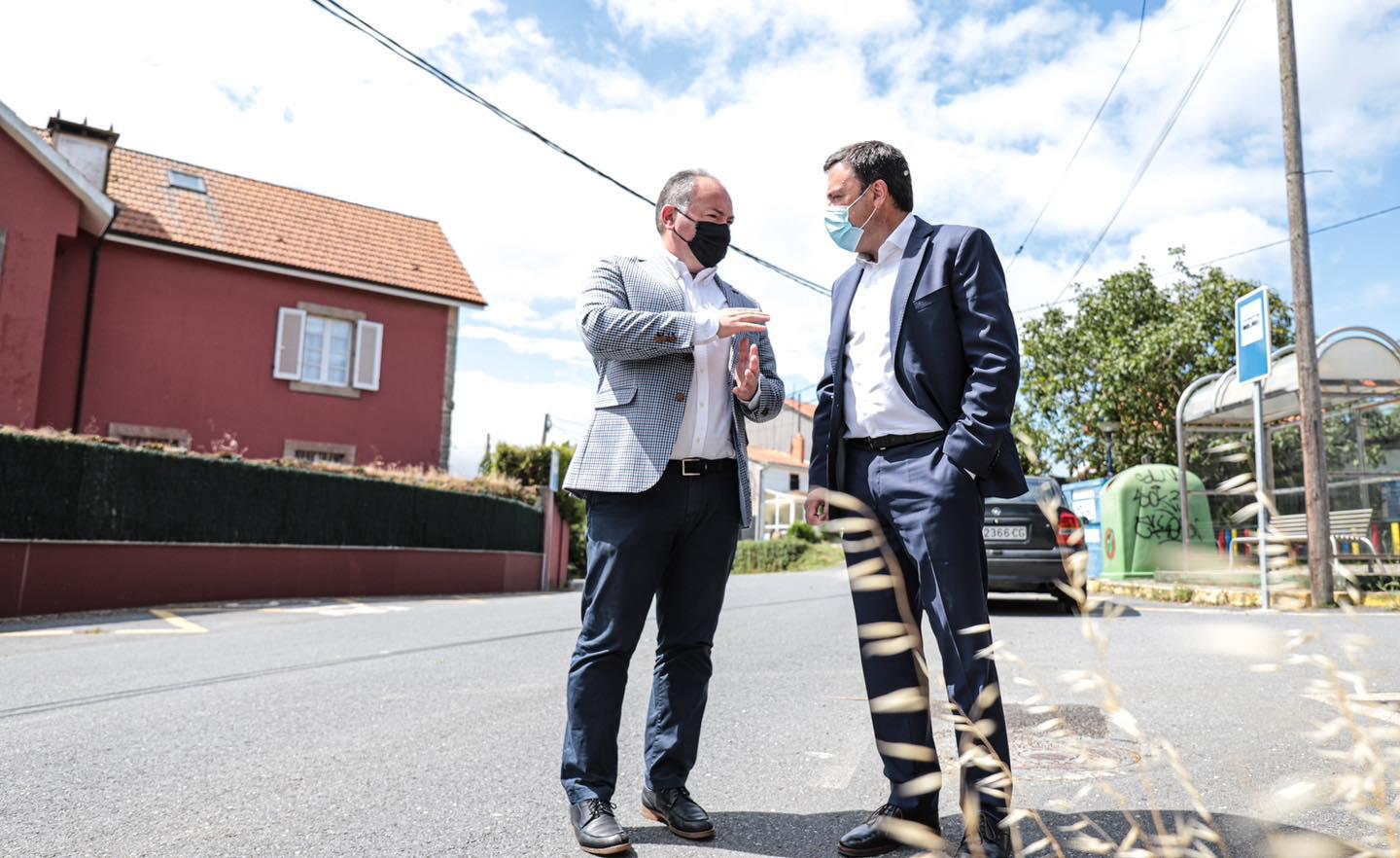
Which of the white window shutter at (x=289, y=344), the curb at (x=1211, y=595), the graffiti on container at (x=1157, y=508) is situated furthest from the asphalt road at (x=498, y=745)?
the white window shutter at (x=289, y=344)

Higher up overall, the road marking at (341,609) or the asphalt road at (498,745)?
the asphalt road at (498,745)

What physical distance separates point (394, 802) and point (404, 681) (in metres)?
2.62

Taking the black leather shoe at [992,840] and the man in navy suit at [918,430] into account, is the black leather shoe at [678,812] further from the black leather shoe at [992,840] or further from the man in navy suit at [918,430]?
the black leather shoe at [992,840]

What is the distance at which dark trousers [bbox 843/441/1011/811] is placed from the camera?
253 cm

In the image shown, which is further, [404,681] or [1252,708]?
[404,681]

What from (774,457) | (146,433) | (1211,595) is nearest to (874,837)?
(1211,595)

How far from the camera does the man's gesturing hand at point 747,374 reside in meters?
2.88

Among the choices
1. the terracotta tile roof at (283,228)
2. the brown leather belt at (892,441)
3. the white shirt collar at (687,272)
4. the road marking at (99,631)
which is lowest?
the road marking at (99,631)

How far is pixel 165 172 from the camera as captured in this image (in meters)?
19.4

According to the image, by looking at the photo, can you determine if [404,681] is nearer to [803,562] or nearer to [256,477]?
[256,477]

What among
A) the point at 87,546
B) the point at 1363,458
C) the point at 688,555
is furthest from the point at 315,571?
the point at 1363,458

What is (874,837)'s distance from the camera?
8.54 feet

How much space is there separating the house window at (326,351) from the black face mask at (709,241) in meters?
17.1

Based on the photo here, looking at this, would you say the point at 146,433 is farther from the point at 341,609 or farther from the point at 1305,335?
the point at 1305,335
